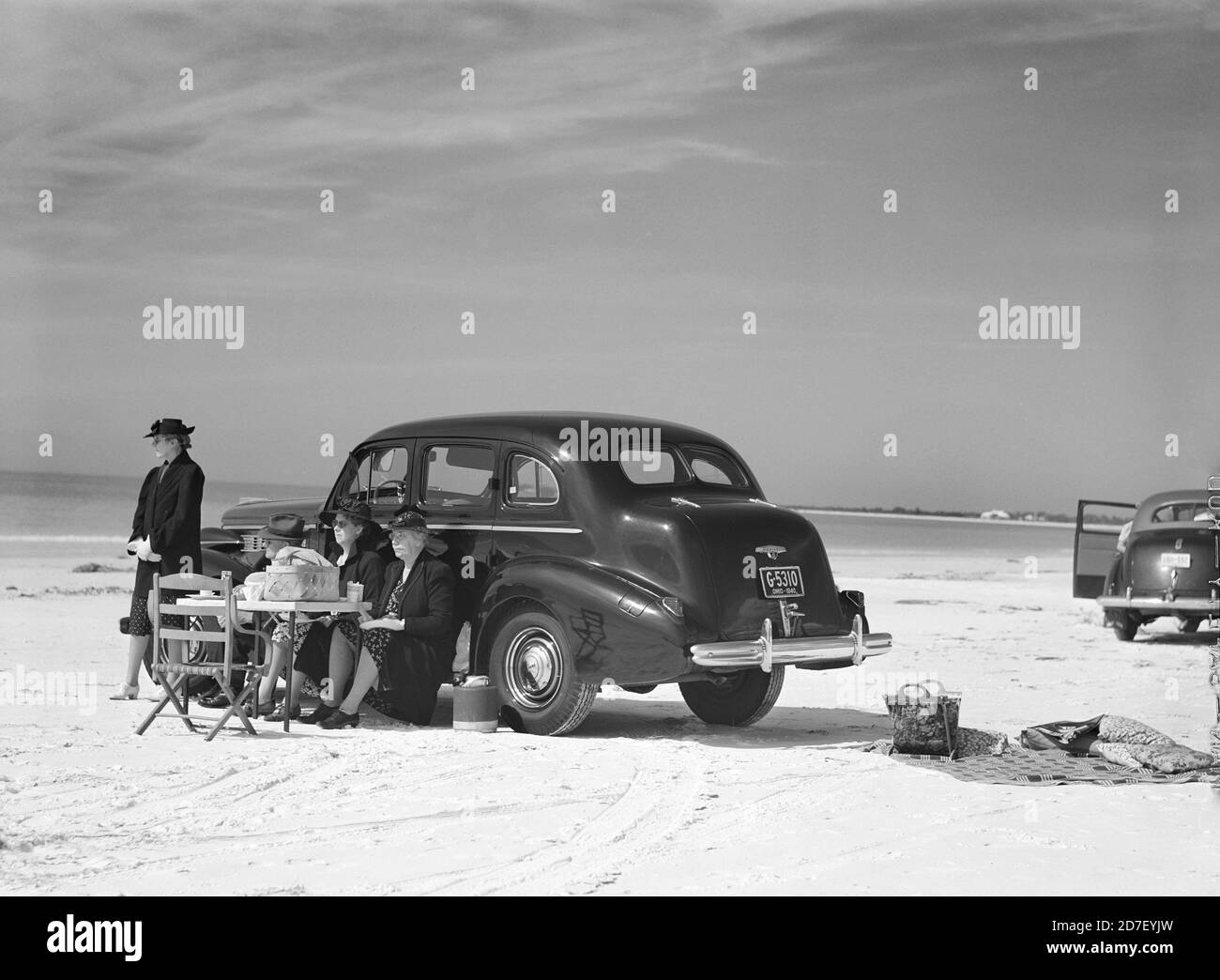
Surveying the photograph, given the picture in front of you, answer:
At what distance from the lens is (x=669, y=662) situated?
29.5 feet

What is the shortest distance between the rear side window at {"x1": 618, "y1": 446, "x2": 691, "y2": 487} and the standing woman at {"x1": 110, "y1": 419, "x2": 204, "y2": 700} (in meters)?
3.10

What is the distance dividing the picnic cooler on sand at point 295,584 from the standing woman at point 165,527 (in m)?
1.12

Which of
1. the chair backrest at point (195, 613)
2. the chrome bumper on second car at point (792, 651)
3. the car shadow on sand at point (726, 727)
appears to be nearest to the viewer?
the chrome bumper on second car at point (792, 651)

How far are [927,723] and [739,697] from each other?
2006 mm

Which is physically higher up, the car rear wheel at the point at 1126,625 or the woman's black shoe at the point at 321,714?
the woman's black shoe at the point at 321,714

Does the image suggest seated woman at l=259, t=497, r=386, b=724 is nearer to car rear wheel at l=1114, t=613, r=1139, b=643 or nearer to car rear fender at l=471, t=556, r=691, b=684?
car rear fender at l=471, t=556, r=691, b=684

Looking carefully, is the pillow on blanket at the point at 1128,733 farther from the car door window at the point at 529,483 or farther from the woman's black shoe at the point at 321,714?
the woman's black shoe at the point at 321,714

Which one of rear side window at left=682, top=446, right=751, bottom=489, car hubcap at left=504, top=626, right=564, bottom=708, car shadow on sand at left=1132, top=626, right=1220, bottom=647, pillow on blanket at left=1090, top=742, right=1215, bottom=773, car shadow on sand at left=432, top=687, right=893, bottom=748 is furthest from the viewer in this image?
car shadow on sand at left=1132, top=626, right=1220, bottom=647

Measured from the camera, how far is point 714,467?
10.6m

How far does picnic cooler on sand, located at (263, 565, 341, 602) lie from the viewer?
946 centimetres

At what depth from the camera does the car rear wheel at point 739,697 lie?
421 inches

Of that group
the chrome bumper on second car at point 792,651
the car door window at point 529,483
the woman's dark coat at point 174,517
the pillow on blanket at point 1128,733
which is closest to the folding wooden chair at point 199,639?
the woman's dark coat at point 174,517

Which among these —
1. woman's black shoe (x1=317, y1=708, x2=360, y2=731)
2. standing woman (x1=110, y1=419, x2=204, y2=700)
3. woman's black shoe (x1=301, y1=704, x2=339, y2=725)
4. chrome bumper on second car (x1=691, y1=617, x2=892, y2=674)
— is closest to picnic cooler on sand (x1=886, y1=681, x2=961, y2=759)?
chrome bumper on second car (x1=691, y1=617, x2=892, y2=674)
